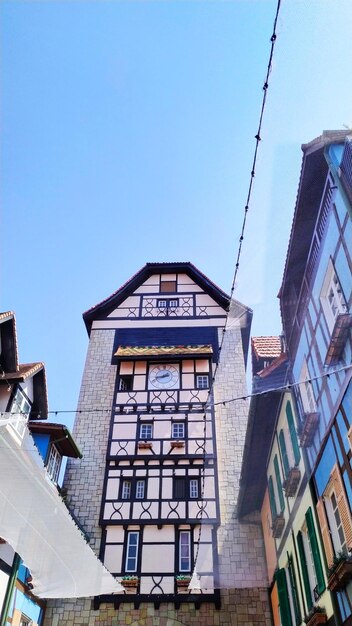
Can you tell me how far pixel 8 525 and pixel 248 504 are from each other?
19.2 feet

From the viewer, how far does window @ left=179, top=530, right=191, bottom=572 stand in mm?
11508

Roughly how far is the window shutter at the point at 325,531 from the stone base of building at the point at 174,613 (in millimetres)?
4952

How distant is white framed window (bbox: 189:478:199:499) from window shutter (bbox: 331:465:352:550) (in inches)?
258

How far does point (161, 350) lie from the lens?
15.0 metres

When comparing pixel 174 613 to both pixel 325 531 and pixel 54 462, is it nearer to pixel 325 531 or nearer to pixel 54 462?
pixel 54 462

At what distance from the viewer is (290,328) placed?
24.7 ft

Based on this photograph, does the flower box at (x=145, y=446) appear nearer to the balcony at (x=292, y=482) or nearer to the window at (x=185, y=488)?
the window at (x=185, y=488)

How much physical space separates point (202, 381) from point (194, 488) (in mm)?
2961

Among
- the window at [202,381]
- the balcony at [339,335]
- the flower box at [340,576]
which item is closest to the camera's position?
the flower box at [340,576]

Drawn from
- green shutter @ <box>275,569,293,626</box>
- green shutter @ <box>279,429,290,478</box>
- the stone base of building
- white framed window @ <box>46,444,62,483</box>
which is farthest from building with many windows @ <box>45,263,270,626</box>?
green shutter @ <box>279,429,290,478</box>

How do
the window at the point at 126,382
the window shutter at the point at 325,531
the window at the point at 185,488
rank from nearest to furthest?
1. the window shutter at the point at 325,531
2. the window at the point at 185,488
3. the window at the point at 126,382

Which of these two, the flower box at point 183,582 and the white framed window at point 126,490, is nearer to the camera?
the flower box at point 183,582

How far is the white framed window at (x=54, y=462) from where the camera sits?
12.0 metres

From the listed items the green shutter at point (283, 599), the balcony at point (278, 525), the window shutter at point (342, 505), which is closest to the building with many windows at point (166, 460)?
the green shutter at point (283, 599)
